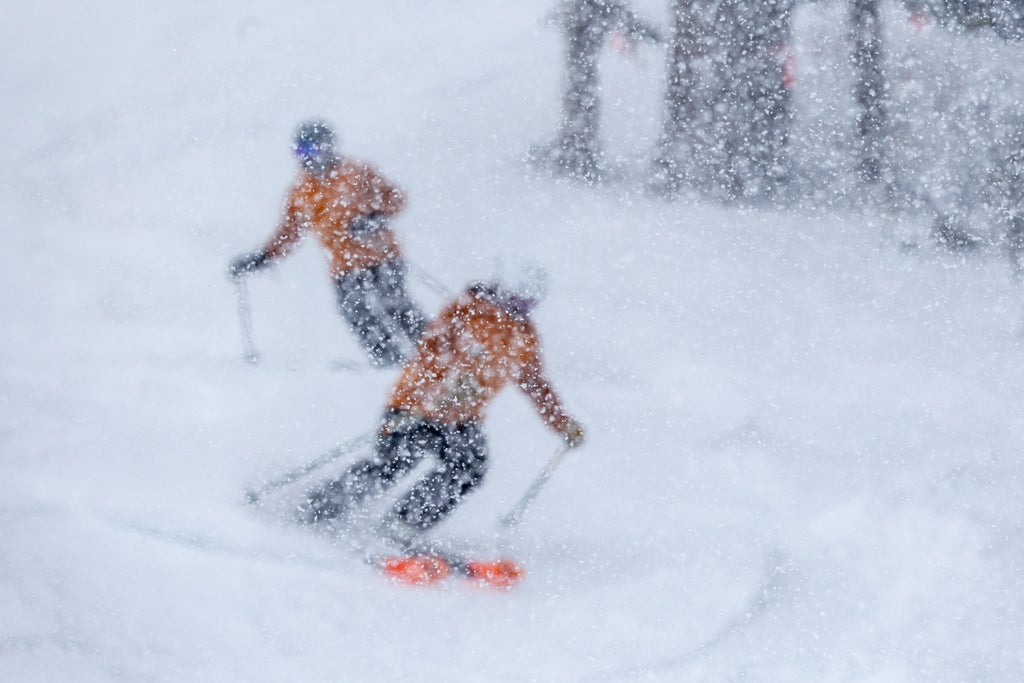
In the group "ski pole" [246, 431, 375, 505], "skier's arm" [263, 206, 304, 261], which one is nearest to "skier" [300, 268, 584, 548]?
"ski pole" [246, 431, 375, 505]

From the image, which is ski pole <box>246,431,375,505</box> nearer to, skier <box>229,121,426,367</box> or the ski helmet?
skier <box>229,121,426,367</box>

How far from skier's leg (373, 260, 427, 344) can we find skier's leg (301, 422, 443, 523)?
656 mm

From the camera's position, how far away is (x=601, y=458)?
3691 millimetres

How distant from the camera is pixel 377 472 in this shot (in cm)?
305

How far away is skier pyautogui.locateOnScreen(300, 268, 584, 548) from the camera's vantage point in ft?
8.70

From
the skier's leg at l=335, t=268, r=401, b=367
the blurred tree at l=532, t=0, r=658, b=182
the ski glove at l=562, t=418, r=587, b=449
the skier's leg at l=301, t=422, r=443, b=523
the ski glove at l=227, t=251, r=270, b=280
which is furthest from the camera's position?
the blurred tree at l=532, t=0, r=658, b=182

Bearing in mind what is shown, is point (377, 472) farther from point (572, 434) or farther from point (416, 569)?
point (572, 434)

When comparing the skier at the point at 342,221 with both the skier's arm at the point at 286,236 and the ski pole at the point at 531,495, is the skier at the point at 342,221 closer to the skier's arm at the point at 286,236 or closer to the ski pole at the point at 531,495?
the skier's arm at the point at 286,236

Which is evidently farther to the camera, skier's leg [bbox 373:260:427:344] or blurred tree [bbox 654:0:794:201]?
blurred tree [bbox 654:0:794:201]

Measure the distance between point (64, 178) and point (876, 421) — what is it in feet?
12.7

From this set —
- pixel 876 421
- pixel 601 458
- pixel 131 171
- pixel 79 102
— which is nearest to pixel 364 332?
pixel 601 458

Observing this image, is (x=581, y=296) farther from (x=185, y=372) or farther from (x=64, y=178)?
(x=64, y=178)

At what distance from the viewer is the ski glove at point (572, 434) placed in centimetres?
278

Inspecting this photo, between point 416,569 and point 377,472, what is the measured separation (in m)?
0.40
